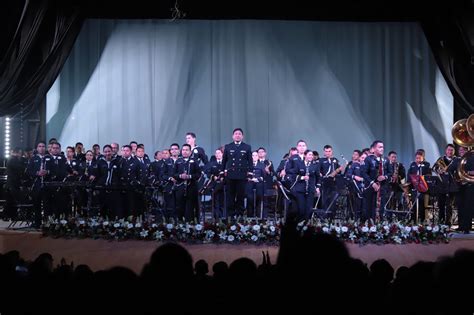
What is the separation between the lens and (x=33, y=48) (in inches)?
498

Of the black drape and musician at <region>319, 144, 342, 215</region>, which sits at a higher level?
the black drape

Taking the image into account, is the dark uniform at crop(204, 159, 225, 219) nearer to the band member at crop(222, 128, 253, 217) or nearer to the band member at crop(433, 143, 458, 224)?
the band member at crop(222, 128, 253, 217)

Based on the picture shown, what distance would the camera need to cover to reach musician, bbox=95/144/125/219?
11.5 meters

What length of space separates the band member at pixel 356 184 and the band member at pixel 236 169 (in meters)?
2.66

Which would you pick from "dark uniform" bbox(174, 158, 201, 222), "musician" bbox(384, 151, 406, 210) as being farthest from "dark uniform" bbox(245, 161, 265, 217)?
"musician" bbox(384, 151, 406, 210)

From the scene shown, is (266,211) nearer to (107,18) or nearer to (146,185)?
(146,185)

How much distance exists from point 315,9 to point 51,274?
1318cm

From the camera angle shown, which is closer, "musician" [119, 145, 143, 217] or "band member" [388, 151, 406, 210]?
"musician" [119, 145, 143, 217]

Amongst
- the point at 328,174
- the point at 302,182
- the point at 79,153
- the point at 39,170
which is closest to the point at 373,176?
the point at 328,174

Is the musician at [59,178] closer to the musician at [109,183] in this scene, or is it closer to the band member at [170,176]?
the musician at [109,183]

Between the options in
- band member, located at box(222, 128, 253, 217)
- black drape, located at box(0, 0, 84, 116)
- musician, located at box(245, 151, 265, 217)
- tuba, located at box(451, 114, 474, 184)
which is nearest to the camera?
tuba, located at box(451, 114, 474, 184)

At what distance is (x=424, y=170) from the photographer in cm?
1213

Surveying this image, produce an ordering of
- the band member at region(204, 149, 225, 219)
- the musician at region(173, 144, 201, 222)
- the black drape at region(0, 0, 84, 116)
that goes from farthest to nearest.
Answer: the band member at region(204, 149, 225, 219), the musician at region(173, 144, 201, 222), the black drape at region(0, 0, 84, 116)

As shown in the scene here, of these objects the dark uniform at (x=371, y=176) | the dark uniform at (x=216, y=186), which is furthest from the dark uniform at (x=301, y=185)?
the dark uniform at (x=216, y=186)
